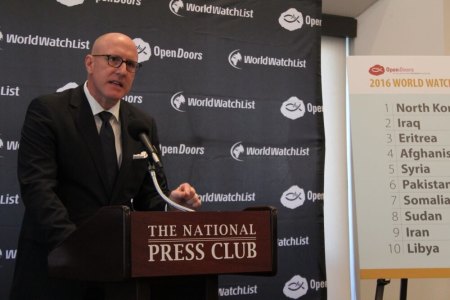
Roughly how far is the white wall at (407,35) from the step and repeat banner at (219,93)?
813 mm

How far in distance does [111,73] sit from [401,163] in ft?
5.83

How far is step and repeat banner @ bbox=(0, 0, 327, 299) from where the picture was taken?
3510mm

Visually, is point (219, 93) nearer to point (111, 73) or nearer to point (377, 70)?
point (377, 70)

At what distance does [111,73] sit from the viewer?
218 cm

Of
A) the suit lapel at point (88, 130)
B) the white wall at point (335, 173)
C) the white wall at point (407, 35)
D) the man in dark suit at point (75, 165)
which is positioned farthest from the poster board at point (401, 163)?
the white wall at point (335, 173)

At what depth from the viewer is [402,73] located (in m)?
3.33

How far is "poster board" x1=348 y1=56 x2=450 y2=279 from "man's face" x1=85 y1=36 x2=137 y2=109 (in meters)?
1.52

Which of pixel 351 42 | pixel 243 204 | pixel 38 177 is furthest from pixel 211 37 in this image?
pixel 38 177

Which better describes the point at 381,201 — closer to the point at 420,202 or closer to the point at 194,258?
the point at 420,202

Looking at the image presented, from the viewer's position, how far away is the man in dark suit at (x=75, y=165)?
78.3 inches

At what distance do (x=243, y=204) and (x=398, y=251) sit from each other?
1290mm

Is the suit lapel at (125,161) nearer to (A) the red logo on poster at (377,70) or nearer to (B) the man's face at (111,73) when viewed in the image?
(B) the man's face at (111,73)

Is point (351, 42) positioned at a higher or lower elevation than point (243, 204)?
higher

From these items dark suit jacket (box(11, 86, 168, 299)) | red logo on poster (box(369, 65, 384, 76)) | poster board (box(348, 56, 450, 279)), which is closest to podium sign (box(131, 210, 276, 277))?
dark suit jacket (box(11, 86, 168, 299))
